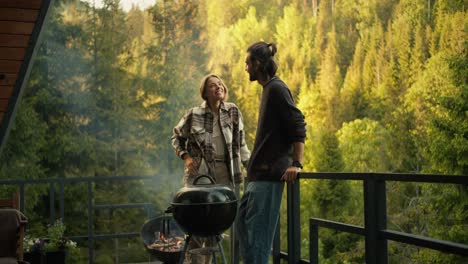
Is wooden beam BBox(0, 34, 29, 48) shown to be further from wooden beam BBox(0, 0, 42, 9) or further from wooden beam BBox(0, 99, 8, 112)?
wooden beam BBox(0, 99, 8, 112)

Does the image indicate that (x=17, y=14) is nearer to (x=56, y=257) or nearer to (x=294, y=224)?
(x=56, y=257)

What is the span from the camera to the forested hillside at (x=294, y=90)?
59.2 ft

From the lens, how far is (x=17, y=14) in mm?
3676

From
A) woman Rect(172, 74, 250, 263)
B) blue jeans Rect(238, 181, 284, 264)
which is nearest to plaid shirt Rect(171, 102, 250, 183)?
woman Rect(172, 74, 250, 263)

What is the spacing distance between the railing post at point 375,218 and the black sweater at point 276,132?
38 cm

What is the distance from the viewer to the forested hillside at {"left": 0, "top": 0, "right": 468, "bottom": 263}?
1803cm

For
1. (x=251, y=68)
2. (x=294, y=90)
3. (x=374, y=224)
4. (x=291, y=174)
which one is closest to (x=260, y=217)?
(x=291, y=174)

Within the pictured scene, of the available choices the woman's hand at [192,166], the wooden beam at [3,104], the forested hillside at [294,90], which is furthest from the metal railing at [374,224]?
the forested hillside at [294,90]

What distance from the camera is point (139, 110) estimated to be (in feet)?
68.5

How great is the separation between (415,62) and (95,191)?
14.6 meters

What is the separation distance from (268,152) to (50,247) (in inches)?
110

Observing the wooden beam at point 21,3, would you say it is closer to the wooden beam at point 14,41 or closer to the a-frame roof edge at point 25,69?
the a-frame roof edge at point 25,69

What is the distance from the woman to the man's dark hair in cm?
64

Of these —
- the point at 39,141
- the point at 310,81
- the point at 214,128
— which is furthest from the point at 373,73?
the point at 214,128
